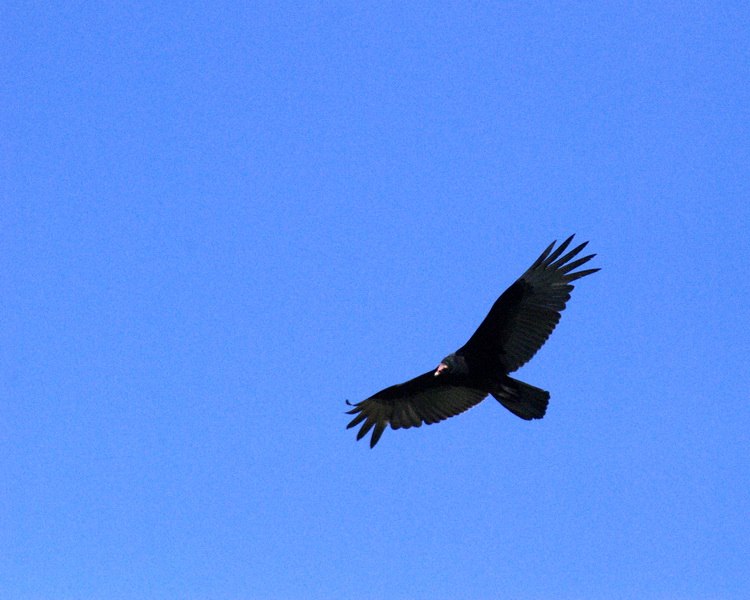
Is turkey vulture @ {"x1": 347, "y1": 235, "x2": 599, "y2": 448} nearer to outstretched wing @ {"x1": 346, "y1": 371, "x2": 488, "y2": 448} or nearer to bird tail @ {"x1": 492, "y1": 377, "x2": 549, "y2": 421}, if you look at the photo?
bird tail @ {"x1": 492, "y1": 377, "x2": 549, "y2": 421}

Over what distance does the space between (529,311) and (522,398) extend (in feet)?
3.35

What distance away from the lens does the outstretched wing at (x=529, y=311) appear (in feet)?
34.6

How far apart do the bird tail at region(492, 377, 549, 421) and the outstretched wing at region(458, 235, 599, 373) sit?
223 mm

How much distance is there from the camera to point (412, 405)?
11.3 m

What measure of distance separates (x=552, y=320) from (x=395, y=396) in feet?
7.08

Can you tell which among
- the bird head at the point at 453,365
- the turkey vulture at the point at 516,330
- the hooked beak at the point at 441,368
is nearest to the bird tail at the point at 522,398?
the turkey vulture at the point at 516,330

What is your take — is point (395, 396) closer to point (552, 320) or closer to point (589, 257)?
point (552, 320)

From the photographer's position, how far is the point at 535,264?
1059 centimetres

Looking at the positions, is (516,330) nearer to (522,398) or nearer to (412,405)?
(522,398)

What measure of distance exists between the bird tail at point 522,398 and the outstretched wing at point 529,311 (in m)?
0.22

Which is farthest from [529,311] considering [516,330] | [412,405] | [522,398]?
[412,405]

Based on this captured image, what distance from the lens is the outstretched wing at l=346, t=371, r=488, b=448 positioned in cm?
1112

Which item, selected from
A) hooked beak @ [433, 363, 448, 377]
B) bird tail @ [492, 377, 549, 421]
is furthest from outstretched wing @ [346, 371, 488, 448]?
bird tail @ [492, 377, 549, 421]

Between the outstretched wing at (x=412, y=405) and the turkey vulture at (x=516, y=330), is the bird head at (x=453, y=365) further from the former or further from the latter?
the outstretched wing at (x=412, y=405)
